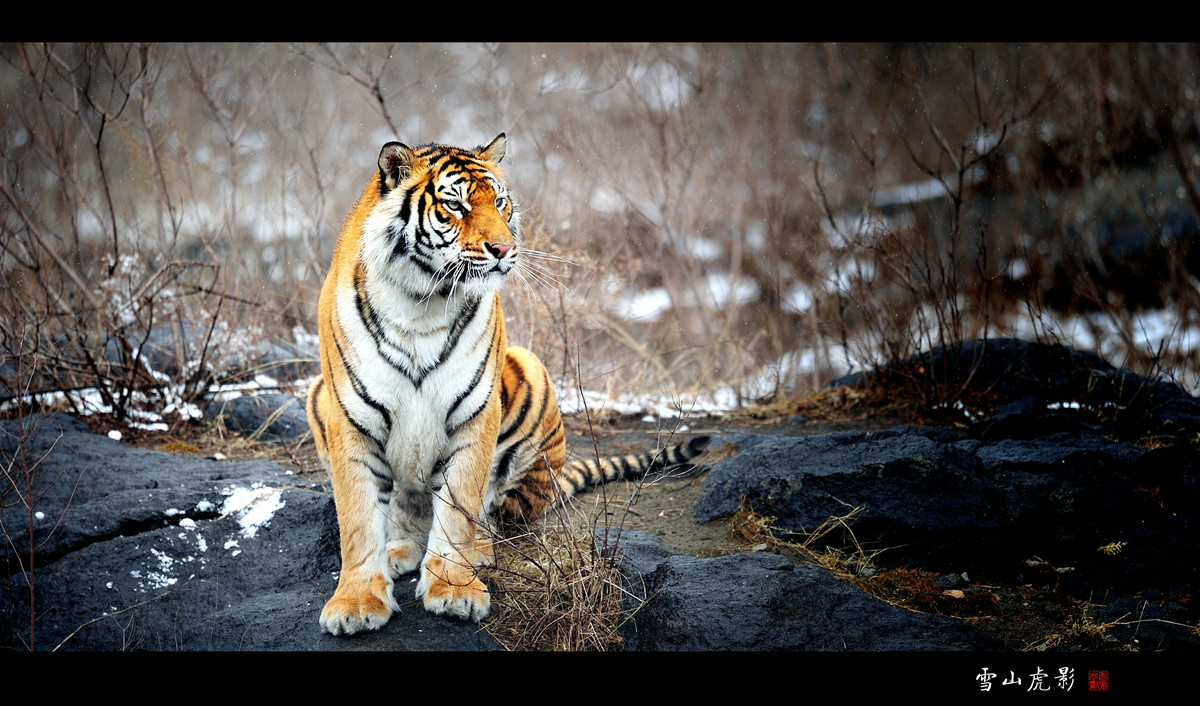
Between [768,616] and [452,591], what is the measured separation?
1.17 metres

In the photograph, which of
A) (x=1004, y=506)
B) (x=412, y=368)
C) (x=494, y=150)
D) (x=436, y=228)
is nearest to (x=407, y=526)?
(x=412, y=368)

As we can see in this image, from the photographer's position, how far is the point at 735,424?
5.86 m

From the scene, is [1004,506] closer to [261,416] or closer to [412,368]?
[412,368]

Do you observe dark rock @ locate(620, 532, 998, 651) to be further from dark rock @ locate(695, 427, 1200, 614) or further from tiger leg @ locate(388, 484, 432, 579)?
tiger leg @ locate(388, 484, 432, 579)

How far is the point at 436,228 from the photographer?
9.76 ft

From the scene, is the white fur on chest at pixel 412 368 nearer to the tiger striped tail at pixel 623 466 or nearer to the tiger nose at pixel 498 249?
the tiger nose at pixel 498 249

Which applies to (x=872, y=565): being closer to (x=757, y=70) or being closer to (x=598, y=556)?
(x=598, y=556)

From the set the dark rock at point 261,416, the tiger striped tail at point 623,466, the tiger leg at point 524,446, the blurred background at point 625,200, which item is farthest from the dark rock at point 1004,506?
the dark rock at point 261,416

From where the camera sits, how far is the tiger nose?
9.60 feet

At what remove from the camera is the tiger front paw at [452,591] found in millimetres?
3016

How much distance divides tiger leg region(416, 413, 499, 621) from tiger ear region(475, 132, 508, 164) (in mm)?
1044

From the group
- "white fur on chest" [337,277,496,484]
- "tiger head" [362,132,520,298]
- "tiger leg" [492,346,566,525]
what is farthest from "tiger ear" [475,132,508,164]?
"tiger leg" [492,346,566,525]

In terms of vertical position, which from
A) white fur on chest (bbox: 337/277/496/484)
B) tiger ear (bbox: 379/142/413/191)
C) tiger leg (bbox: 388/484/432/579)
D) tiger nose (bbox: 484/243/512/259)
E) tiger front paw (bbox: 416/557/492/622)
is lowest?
tiger front paw (bbox: 416/557/492/622)

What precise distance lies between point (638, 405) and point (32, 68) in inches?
190
